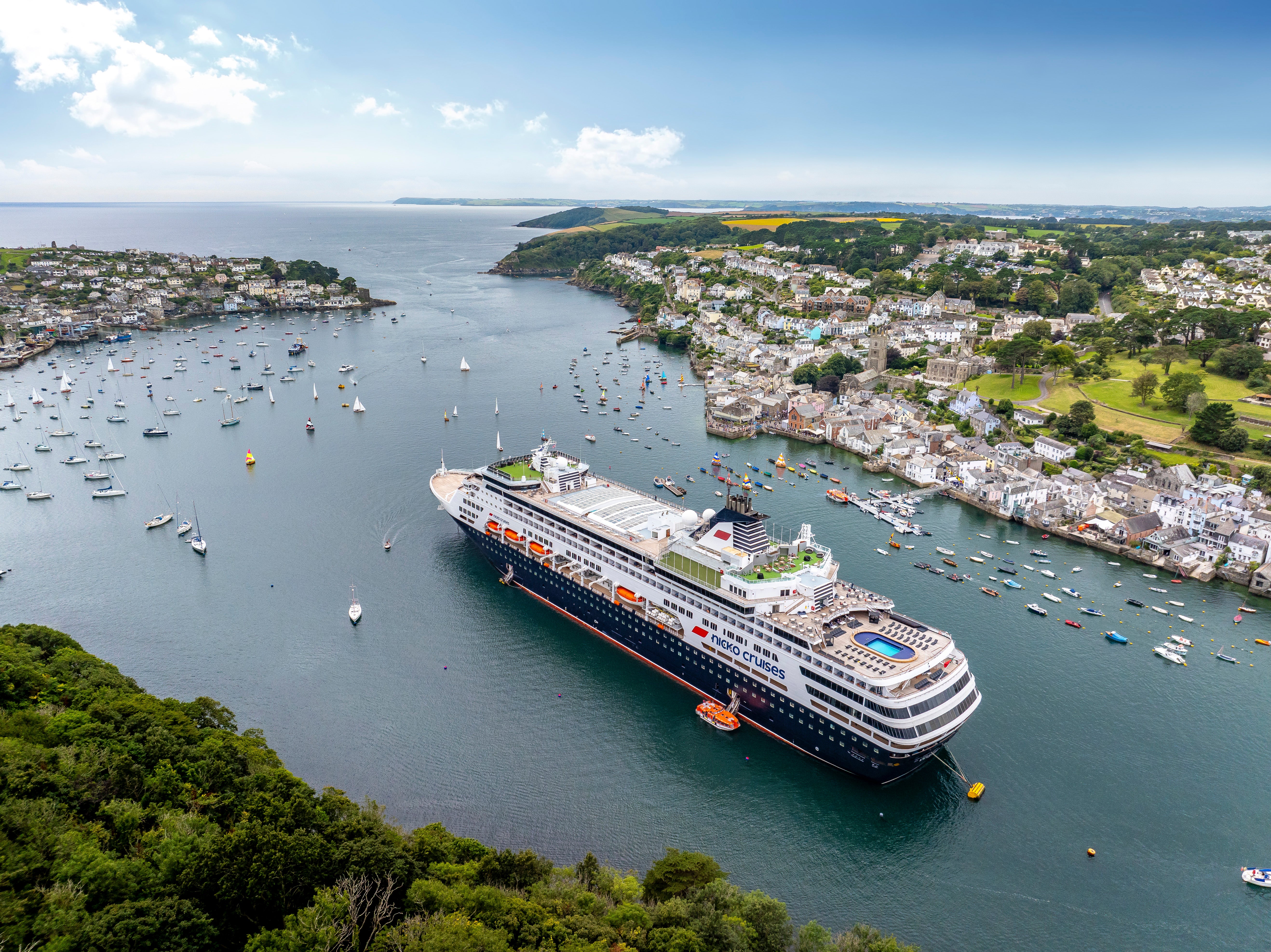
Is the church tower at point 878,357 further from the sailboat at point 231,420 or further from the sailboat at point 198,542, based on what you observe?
the sailboat at point 198,542

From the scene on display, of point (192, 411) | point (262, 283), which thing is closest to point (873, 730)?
point (192, 411)

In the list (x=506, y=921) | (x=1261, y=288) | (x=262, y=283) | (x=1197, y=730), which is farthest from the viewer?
(x=262, y=283)

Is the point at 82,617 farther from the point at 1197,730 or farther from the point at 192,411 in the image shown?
the point at 1197,730

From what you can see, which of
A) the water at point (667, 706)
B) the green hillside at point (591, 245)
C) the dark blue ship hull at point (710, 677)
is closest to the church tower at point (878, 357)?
the water at point (667, 706)

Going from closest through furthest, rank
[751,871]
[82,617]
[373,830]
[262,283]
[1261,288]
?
[373,830]
[751,871]
[82,617]
[1261,288]
[262,283]

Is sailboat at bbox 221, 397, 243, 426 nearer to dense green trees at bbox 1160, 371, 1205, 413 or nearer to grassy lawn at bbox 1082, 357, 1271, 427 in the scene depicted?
grassy lawn at bbox 1082, 357, 1271, 427

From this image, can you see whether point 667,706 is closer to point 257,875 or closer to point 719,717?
point 719,717

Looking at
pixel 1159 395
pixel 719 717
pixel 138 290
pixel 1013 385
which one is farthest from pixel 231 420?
pixel 1159 395

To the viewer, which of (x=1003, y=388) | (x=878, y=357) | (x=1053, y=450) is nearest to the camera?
(x=1053, y=450)
